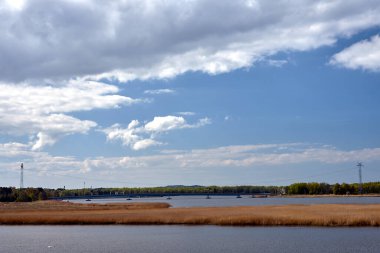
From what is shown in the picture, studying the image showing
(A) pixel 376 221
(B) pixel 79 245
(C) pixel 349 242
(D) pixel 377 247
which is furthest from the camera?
(A) pixel 376 221

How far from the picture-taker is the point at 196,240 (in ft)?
181

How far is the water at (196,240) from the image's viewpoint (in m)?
48.2

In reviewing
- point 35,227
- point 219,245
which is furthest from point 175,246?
point 35,227

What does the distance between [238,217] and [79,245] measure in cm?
2495

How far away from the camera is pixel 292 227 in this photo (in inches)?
2522

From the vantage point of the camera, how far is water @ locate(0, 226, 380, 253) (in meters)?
48.2

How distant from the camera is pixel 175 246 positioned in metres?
51.1

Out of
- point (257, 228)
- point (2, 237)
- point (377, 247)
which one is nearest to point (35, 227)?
point (2, 237)

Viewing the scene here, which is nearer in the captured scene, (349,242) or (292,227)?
(349,242)

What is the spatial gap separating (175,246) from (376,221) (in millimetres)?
25173

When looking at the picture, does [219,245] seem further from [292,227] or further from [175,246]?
[292,227]

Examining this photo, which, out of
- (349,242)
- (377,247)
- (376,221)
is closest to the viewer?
(377,247)

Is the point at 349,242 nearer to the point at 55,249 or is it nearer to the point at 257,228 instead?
the point at 257,228

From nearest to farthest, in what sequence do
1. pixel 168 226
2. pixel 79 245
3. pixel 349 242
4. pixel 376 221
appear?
pixel 349 242 → pixel 79 245 → pixel 376 221 → pixel 168 226
